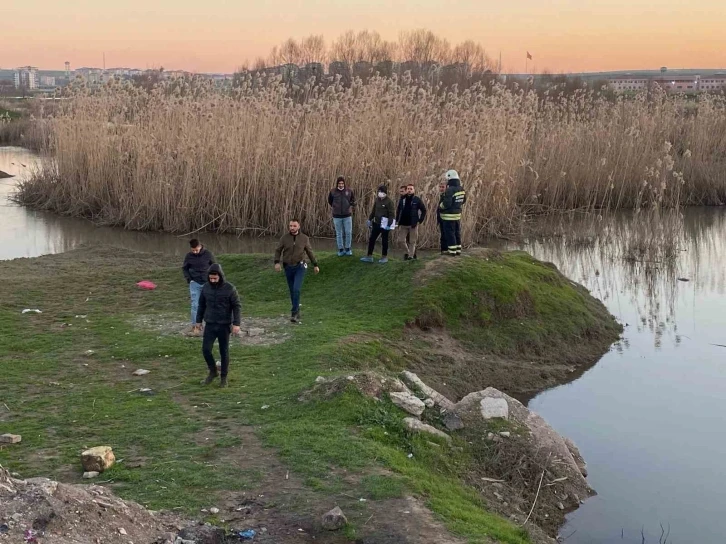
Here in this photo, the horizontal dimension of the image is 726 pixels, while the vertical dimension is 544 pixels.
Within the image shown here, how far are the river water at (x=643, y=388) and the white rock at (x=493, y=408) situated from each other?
1169 millimetres

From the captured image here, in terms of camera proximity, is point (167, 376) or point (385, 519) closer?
point (385, 519)

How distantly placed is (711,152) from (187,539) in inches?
1082

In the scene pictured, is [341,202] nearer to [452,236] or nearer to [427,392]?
[452,236]

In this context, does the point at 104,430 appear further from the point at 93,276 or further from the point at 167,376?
the point at 93,276

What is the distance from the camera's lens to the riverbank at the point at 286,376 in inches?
249

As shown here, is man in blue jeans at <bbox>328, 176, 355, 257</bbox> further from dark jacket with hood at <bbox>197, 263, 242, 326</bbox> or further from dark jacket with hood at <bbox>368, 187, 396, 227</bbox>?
dark jacket with hood at <bbox>197, 263, 242, 326</bbox>

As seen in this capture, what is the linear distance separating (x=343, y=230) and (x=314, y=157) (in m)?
5.85

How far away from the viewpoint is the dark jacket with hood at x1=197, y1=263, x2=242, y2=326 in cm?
857

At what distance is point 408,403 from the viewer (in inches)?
320

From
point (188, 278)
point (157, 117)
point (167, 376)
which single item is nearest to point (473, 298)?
point (188, 278)

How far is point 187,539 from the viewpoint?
538 centimetres

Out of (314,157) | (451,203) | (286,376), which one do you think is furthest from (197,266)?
(314,157)

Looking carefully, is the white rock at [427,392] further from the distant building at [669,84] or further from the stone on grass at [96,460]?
the distant building at [669,84]

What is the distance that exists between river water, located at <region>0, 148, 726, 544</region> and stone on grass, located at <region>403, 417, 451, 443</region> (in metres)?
1.42
